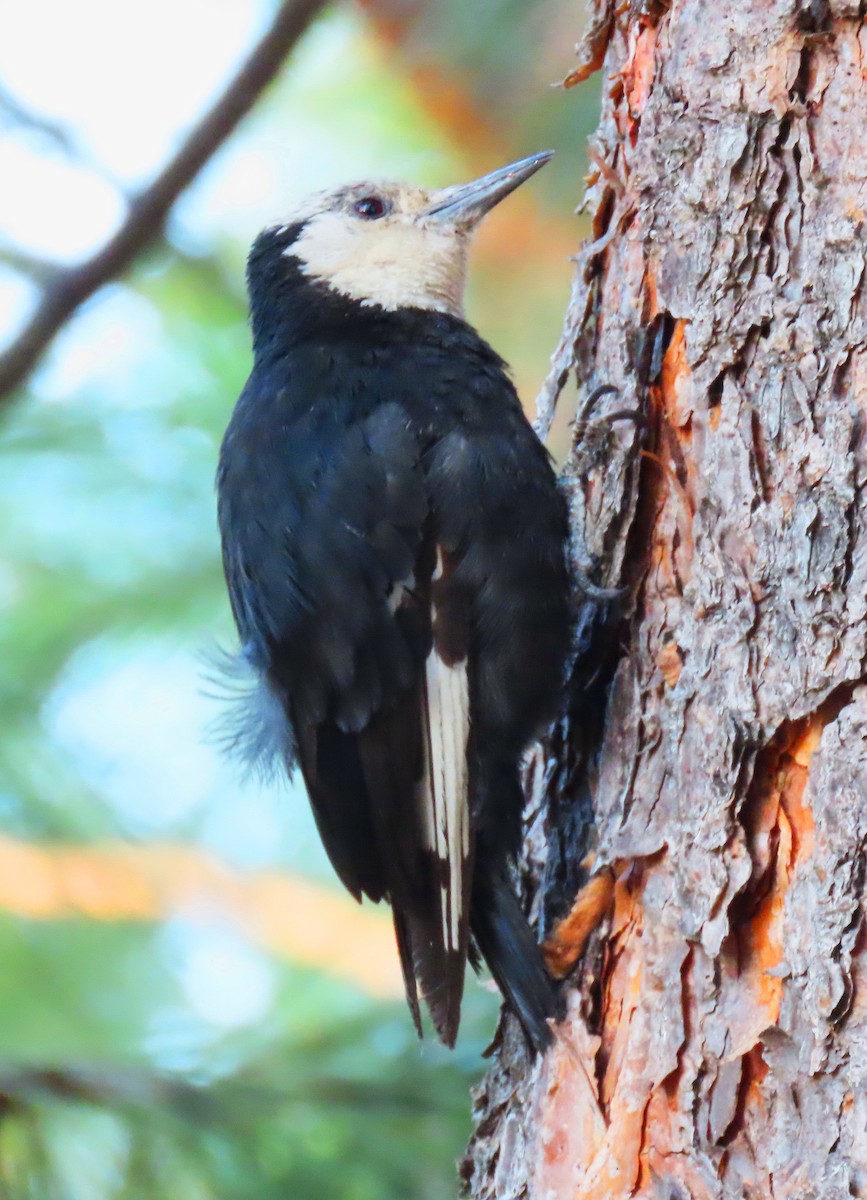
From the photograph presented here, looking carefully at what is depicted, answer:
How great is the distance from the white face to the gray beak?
0.03 feet

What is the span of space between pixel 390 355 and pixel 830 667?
3.12 feet

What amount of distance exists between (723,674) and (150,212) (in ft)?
4.83

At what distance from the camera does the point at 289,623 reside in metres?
1.98

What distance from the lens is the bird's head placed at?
A: 2.40m

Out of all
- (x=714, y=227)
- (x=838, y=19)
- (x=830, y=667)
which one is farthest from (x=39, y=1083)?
(x=838, y=19)

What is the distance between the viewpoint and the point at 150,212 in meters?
2.48

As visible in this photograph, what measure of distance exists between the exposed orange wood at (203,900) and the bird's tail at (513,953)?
1.79 m

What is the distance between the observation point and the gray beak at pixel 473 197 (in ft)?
8.02

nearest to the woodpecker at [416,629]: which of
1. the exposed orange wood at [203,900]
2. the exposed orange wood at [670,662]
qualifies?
the exposed orange wood at [670,662]

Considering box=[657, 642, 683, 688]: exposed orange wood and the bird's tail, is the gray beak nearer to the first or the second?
box=[657, 642, 683, 688]: exposed orange wood

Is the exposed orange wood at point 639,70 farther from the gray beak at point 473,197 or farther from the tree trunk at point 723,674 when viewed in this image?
the gray beak at point 473,197

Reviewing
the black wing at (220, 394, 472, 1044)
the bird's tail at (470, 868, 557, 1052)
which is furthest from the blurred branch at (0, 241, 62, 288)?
the bird's tail at (470, 868, 557, 1052)

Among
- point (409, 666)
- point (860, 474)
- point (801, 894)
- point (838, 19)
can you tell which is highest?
point (838, 19)

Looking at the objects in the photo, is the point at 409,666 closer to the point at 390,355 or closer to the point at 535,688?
the point at 535,688
